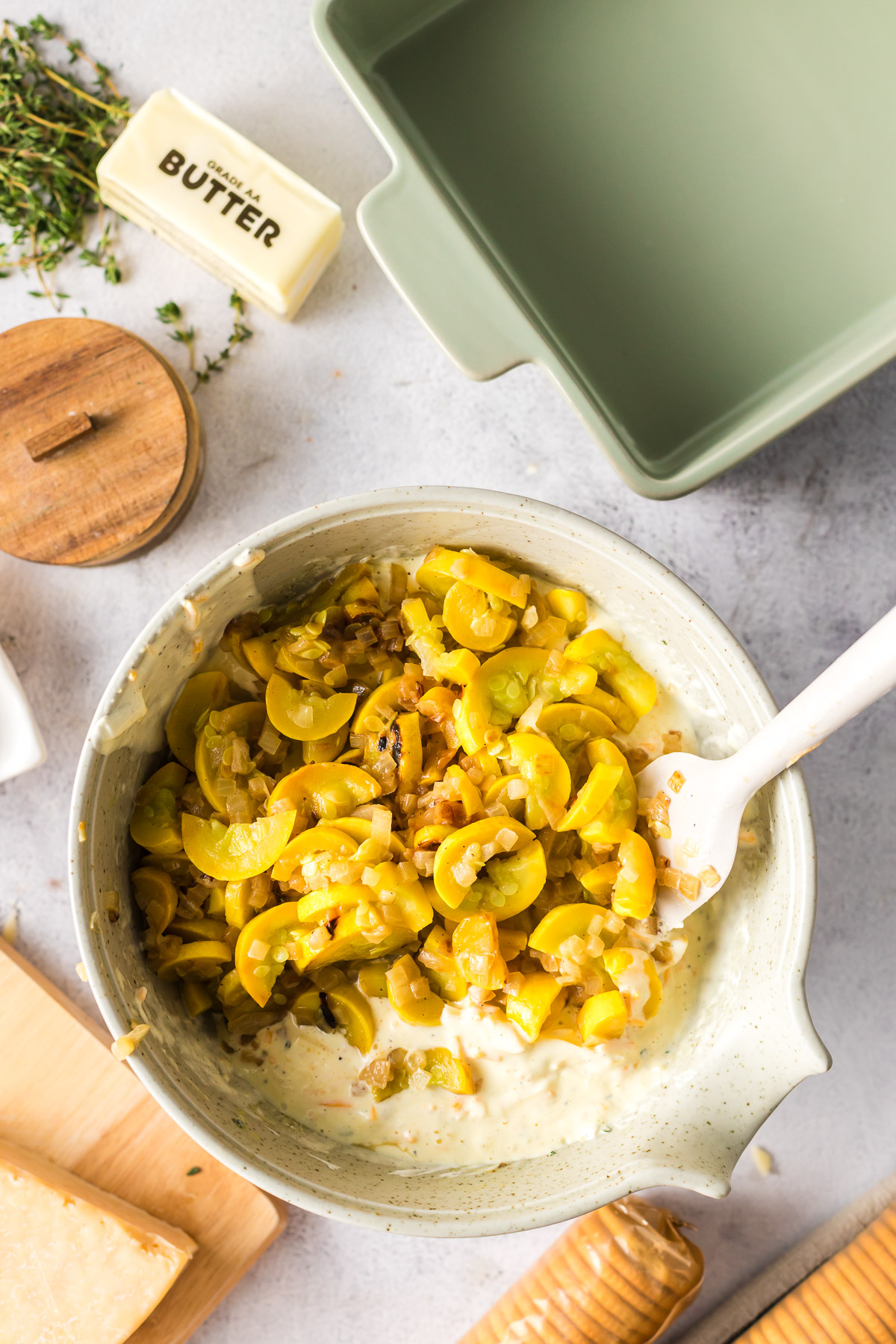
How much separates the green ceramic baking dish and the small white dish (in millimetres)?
833

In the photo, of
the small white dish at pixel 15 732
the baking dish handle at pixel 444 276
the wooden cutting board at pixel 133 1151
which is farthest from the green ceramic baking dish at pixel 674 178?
the wooden cutting board at pixel 133 1151

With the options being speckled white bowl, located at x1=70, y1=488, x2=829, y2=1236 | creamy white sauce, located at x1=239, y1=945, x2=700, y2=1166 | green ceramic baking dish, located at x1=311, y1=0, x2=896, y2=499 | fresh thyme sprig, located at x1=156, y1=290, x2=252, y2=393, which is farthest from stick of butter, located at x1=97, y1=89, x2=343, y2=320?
creamy white sauce, located at x1=239, y1=945, x2=700, y2=1166

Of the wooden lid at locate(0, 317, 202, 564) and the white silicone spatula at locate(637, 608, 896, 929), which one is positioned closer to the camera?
the white silicone spatula at locate(637, 608, 896, 929)

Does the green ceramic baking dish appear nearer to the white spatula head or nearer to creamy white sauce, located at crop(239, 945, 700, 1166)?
the white spatula head

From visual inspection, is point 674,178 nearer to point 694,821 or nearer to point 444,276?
point 444,276

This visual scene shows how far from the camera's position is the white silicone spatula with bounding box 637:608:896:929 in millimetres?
835

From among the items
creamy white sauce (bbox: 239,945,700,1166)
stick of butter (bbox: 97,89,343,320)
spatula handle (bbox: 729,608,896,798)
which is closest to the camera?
spatula handle (bbox: 729,608,896,798)

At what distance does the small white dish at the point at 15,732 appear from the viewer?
129 cm

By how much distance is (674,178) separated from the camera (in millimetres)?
1196

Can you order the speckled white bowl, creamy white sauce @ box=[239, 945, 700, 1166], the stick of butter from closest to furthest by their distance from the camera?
the speckled white bowl → creamy white sauce @ box=[239, 945, 700, 1166] → the stick of butter

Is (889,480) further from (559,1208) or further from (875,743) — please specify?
(559,1208)

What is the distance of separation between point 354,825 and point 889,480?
89cm

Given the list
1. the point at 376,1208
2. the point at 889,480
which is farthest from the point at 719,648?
the point at 376,1208

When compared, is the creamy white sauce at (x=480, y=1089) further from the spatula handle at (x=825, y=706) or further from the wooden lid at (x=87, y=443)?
the wooden lid at (x=87, y=443)
